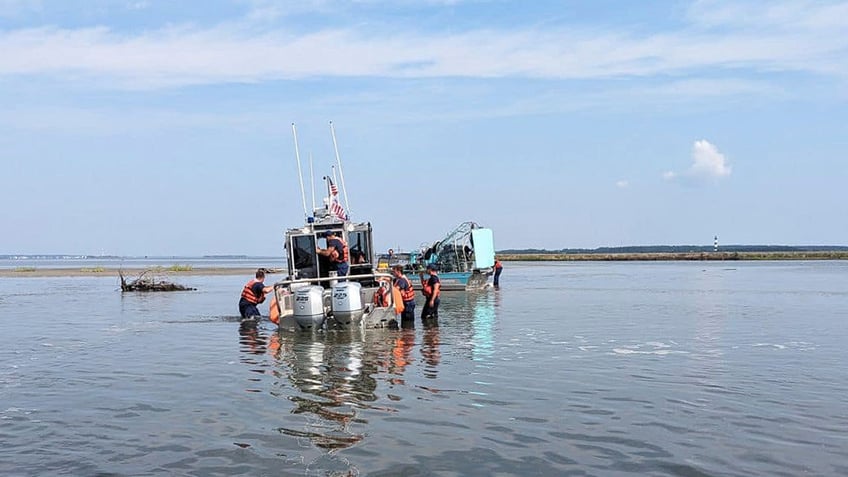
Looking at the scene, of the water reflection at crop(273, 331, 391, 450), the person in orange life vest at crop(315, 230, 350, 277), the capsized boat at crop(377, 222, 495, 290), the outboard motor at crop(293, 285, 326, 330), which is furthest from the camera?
the capsized boat at crop(377, 222, 495, 290)

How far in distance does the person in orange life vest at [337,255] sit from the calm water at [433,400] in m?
2.13

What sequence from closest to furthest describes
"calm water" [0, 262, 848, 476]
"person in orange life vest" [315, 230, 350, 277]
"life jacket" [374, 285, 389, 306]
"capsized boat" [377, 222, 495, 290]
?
"calm water" [0, 262, 848, 476], "life jacket" [374, 285, 389, 306], "person in orange life vest" [315, 230, 350, 277], "capsized boat" [377, 222, 495, 290]

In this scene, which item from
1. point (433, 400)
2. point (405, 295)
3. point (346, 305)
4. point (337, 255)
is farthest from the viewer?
point (405, 295)

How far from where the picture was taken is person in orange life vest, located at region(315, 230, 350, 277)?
21141 mm

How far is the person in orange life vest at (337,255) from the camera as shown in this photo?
69.4 feet

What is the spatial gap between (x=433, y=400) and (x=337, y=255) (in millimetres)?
10116

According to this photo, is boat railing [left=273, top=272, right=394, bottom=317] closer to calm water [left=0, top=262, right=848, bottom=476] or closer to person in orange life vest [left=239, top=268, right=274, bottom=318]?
calm water [left=0, top=262, right=848, bottom=476]

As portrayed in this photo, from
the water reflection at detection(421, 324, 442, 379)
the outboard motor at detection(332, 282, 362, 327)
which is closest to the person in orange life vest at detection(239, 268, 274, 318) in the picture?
the outboard motor at detection(332, 282, 362, 327)

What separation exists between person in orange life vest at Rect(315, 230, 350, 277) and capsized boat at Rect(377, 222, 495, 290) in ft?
61.3

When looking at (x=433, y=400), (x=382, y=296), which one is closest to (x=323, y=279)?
(x=382, y=296)

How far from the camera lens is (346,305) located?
61.7 feet

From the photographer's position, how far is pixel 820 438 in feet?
30.6

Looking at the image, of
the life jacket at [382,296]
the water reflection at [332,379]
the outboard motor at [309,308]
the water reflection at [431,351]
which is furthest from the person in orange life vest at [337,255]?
the water reflection at [431,351]

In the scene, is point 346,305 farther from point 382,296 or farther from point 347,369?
point 347,369
